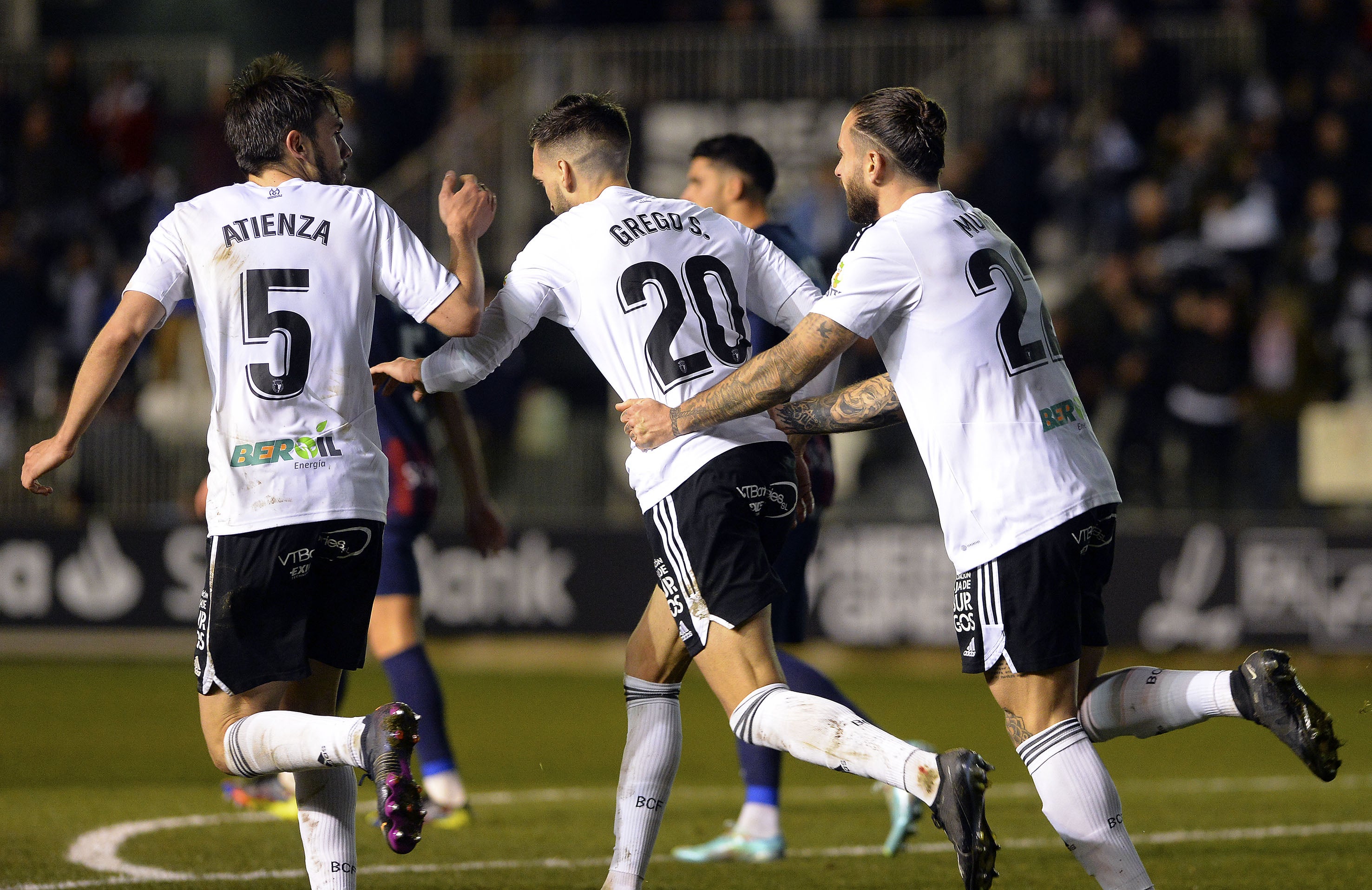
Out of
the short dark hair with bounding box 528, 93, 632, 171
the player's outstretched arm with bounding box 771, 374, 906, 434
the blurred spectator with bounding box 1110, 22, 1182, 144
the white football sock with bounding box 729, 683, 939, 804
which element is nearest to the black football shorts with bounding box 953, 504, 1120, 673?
the white football sock with bounding box 729, 683, 939, 804

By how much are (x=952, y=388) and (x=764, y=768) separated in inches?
94.0

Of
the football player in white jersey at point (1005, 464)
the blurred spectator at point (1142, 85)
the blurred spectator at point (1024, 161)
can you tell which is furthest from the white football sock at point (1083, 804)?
the blurred spectator at point (1142, 85)

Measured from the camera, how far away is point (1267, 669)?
13.5 ft

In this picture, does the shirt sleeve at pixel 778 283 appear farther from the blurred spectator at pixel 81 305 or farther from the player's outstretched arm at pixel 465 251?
the blurred spectator at pixel 81 305

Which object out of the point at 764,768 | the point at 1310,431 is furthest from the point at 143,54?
the point at 764,768

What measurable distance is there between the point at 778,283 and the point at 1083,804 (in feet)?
5.83

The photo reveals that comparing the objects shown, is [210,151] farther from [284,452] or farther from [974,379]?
[974,379]

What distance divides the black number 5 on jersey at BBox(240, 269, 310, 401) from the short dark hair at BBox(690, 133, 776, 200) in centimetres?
248

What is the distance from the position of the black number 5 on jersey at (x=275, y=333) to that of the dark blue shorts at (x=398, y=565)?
2.60m

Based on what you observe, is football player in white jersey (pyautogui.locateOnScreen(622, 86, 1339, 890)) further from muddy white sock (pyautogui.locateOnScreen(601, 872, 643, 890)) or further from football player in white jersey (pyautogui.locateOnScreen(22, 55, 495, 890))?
muddy white sock (pyautogui.locateOnScreen(601, 872, 643, 890))

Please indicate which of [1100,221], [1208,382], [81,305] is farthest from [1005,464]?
[81,305]

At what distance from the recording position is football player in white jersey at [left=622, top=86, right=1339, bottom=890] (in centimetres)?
418

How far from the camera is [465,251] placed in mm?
4480

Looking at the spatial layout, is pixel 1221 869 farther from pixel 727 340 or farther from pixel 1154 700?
pixel 727 340
